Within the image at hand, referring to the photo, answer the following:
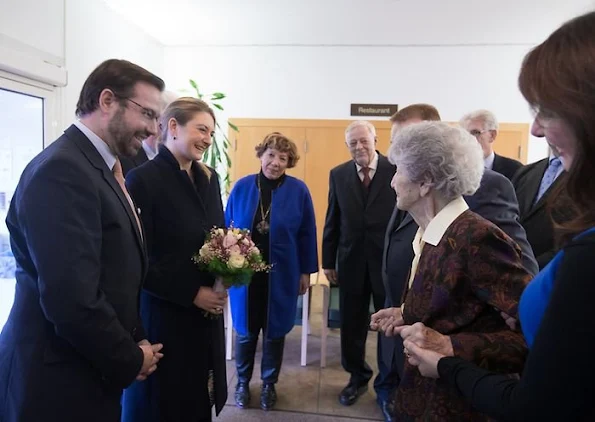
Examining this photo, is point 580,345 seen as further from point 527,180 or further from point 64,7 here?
point 64,7

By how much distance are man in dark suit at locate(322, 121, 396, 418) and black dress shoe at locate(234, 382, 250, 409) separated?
2.07ft

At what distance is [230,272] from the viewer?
1706 mm

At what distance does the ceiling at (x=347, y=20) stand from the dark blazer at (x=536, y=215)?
1852mm

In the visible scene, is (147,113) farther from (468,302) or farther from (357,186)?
(357,186)

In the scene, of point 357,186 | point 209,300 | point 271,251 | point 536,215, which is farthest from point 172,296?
point 536,215

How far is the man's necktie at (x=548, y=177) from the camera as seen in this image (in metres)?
2.10

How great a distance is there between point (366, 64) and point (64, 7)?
3154mm

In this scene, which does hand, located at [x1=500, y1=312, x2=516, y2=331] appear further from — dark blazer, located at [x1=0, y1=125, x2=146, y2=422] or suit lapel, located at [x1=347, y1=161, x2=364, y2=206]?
suit lapel, located at [x1=347, y1=161, x2=364, y2=206]

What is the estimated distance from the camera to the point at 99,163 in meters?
1.21

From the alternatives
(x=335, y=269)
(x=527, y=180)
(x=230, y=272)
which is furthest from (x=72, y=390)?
(x=527, y=180)

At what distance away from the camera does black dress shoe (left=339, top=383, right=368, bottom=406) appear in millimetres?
2746

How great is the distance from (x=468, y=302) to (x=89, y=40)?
3.63 metres

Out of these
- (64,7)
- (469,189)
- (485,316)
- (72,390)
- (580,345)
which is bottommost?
(72,390)

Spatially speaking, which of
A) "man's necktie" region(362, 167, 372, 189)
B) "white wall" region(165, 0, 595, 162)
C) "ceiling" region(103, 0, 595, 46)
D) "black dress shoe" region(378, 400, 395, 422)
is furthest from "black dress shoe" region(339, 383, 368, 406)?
"white wall" region(165, 0, 595, 162)
